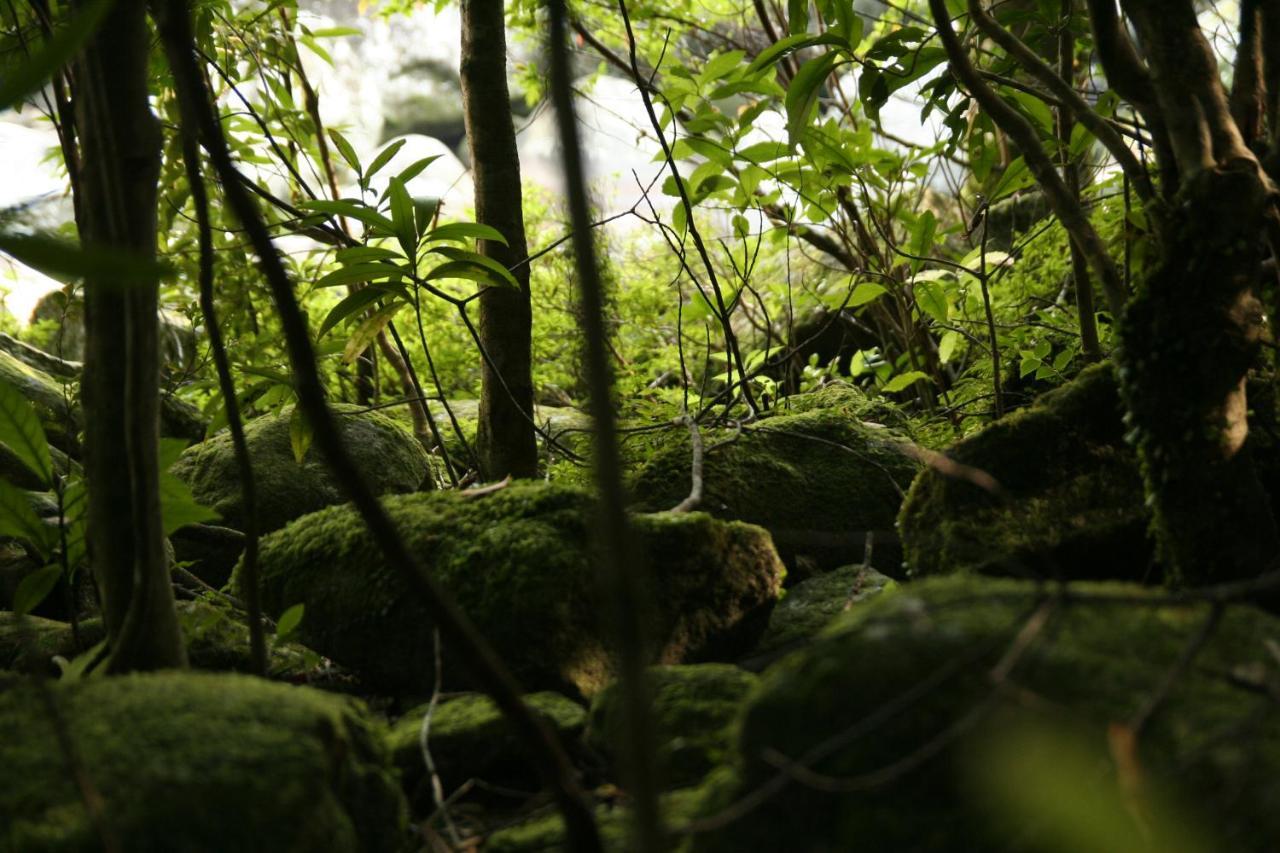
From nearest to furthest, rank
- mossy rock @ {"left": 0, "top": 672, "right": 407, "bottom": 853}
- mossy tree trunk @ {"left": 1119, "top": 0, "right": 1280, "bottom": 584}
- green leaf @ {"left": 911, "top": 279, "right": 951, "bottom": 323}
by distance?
mossy rock @ {"left": 0, "top": 672, "right": 407, "bottom": 853} → mossy tree trunk @ {"left": 1119, "top": 0, "right": 1280, "bottom": 584} → green leaf @ {"left": 911, "top": 279, "right": 951, "bottom": 323}

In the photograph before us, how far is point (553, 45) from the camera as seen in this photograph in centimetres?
85

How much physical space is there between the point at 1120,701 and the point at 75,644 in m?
2.25

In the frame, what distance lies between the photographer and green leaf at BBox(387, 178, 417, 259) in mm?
2789

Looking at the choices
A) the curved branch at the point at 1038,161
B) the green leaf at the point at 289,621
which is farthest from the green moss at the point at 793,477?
the green leaf at the point at 289,621

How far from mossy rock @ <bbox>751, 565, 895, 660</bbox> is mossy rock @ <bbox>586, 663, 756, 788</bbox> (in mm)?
533

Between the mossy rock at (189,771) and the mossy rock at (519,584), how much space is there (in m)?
0.68

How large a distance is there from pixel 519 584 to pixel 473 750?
479 millimetres

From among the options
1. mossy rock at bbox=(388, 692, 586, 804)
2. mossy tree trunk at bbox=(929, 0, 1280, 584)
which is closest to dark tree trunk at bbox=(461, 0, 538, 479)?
mossy rock at bbox=(388, 692, 586, 804)

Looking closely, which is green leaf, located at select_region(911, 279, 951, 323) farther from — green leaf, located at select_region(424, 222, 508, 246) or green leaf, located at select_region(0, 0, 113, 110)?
green leaf, located at select_region(0, 0, 113, 110)

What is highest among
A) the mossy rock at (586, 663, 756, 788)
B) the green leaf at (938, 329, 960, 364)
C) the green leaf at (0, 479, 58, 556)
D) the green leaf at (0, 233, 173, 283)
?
the green leaf at (938, 329, 960, 364)

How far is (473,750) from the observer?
171 centimetres

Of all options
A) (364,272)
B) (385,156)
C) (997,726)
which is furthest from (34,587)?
(997,726)

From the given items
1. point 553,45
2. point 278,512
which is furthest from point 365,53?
point 553,45

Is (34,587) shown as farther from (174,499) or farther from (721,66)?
(721,66)
